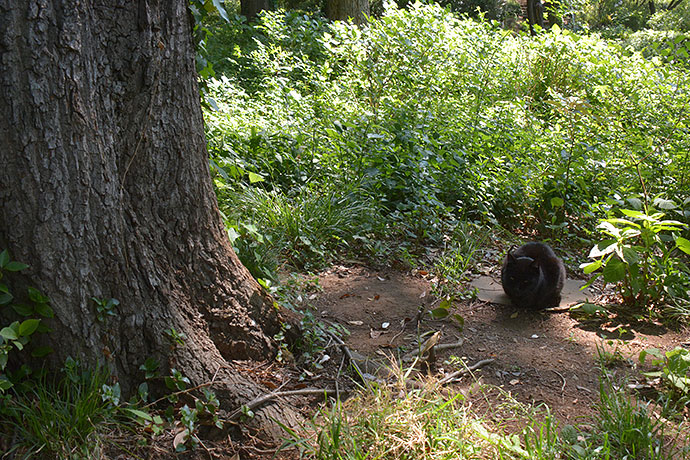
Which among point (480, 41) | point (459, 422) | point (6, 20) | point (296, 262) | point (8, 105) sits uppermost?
point (480, 41)

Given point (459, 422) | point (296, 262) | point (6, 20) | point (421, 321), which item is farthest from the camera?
point (296, 262)

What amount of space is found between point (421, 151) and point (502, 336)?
2.72 metres

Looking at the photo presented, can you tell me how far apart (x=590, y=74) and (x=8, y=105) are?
9.60 meters

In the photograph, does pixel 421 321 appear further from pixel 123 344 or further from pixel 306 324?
pixel 123 344

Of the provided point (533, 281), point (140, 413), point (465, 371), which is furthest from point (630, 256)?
point (140, 413)

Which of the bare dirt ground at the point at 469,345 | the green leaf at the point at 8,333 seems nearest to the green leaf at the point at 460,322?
the bare dirt ground at the point at 469,345

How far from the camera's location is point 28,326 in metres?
2.18

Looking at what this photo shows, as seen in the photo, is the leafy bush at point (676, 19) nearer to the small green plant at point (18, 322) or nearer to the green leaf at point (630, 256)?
the green leaf at point (630, 256)

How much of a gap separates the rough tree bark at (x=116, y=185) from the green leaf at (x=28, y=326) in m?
0.10

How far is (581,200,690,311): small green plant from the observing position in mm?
4012

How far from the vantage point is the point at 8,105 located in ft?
6.83

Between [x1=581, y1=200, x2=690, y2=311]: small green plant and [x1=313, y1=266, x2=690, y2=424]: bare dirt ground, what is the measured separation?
28 centimetres

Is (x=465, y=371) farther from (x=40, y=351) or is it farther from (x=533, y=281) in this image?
(x=40, y=351)

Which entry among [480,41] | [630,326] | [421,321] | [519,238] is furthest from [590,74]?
[421,321]
